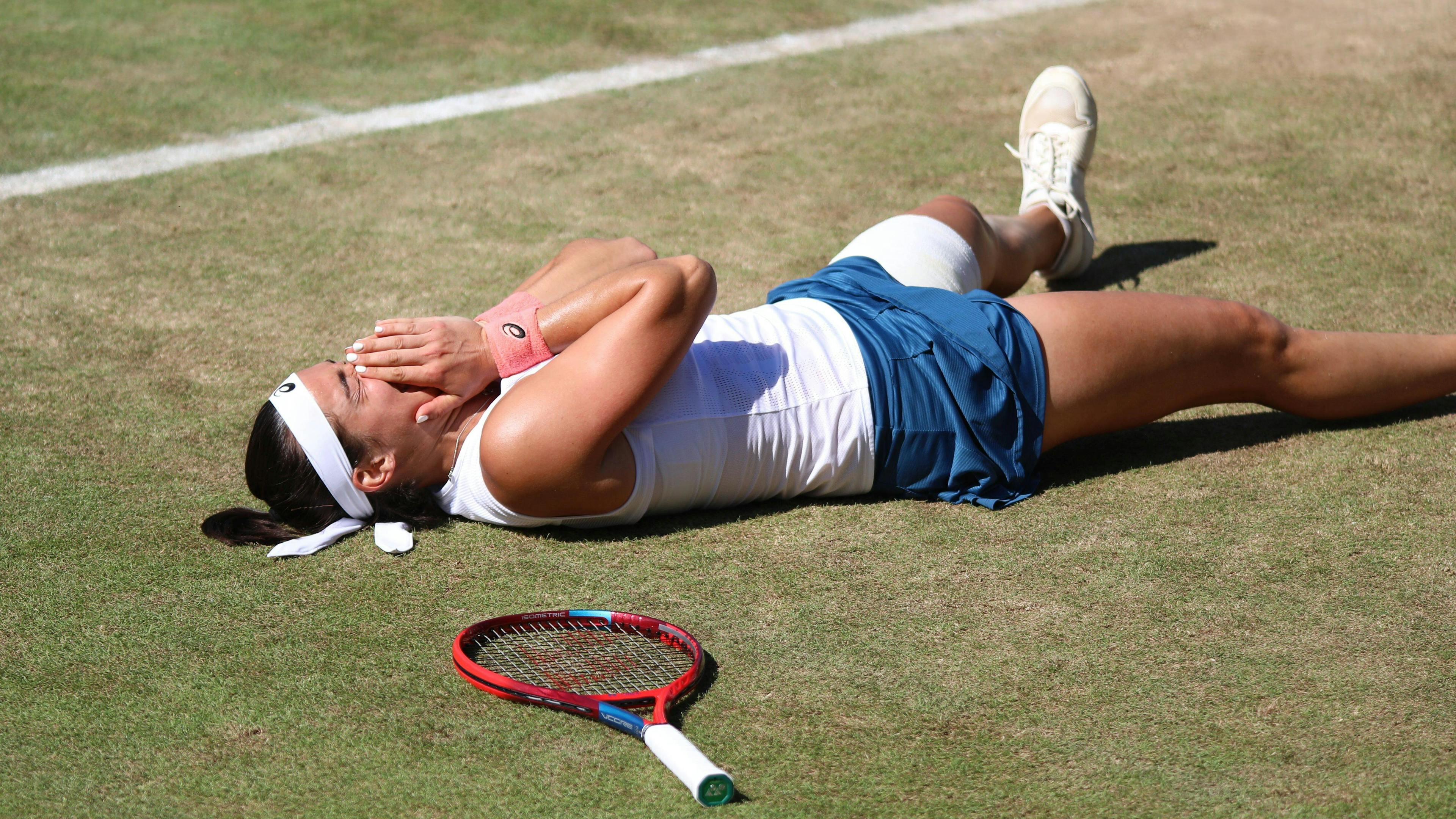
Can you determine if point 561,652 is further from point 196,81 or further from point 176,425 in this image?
point 196,81

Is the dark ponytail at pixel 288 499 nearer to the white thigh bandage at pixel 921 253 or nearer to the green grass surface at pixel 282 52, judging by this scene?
the white thigh bandage at pixel 921 253

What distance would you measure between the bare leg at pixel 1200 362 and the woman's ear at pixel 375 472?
165 cm

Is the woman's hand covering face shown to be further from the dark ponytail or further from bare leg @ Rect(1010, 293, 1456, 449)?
bare leg @ Rect(1010, 293, 1456, 449)

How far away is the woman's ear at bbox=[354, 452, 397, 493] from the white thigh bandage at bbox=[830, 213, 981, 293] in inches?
58.0

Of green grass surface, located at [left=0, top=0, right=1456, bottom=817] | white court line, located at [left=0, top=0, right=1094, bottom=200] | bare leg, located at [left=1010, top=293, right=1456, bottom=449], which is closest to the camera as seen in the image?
green grass surface, located at [left=0, top=0, right=1456, bottom=817]

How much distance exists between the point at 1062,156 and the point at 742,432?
2161 millimetres

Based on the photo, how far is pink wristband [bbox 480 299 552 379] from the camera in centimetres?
314

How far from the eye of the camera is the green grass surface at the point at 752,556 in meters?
2.40

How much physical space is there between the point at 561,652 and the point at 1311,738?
4.81 feet

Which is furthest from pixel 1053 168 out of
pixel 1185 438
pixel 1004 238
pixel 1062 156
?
pixel 1185 438

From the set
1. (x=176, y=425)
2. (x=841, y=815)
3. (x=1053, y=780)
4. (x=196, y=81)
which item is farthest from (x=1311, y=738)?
(x=196, y=81)

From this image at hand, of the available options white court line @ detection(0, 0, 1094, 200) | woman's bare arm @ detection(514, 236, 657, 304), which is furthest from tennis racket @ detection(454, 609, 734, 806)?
white court line @ detection(0, 0, 1094, 200)

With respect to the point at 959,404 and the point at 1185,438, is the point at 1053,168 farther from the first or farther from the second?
the point at 959,404

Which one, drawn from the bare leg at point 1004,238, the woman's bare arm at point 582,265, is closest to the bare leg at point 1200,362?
the bare leg at point 1004,238
